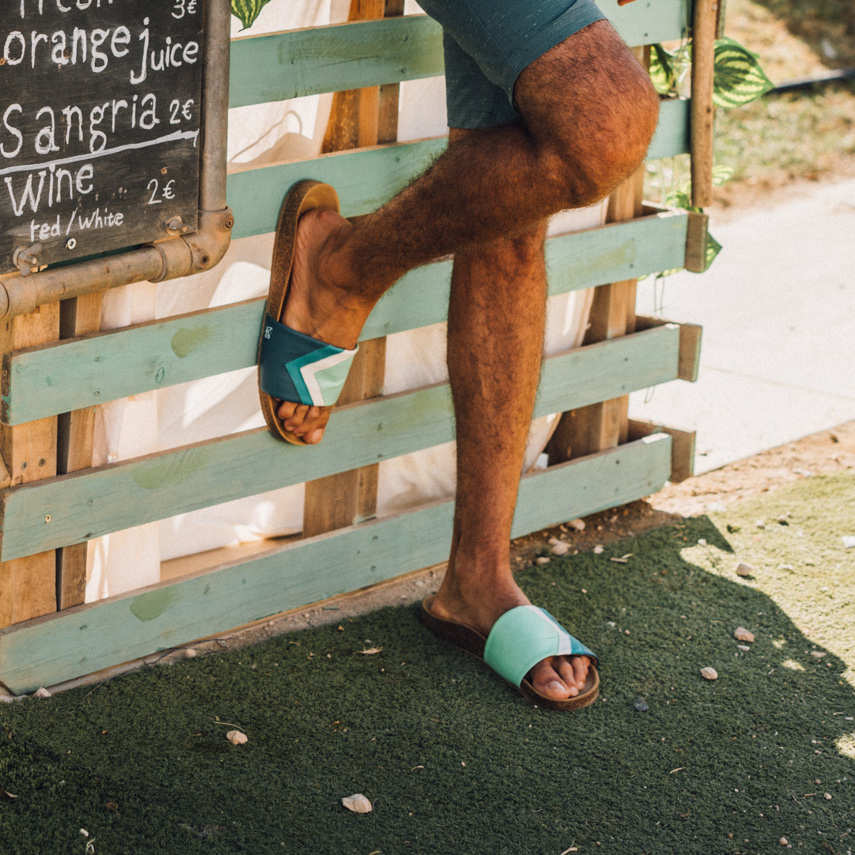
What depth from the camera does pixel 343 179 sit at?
7.18ft

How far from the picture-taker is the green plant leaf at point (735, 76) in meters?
2.78

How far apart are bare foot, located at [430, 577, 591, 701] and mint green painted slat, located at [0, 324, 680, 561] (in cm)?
29

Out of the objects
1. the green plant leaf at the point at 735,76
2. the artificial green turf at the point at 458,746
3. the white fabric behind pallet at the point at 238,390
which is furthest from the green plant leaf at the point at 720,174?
the artificial green turf at the point at 458,746

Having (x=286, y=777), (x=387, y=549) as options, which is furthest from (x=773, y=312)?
(x=286, y=777)

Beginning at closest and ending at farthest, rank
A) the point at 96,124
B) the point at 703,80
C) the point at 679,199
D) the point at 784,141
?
the point at 96,124 → the point at 703,80 → the point at 679,199 → the point at 784,141

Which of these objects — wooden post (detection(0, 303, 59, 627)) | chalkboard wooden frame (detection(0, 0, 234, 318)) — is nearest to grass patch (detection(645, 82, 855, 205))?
chalkboard wooden frame (detection(0, 0, 234, 318))

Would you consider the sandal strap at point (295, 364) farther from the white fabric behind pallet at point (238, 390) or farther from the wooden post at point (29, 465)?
the wooden post at point (29, 465)

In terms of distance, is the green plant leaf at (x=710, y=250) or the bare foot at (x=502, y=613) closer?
the bare foot at (x=502, y=613)

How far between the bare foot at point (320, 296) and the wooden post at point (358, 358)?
0.13m

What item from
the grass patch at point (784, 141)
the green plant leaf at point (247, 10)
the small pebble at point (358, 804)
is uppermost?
the green plant leaf at point (247, 10)

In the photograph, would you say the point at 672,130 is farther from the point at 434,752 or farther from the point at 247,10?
the point at 434,752

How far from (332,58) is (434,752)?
1.10 m

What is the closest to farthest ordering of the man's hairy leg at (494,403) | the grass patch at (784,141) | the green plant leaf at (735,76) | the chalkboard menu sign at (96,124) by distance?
the chalkboard menu sign at (96,124), the man's hairy leg at (494,403), the green plant leaf at (735,76), the grass patch at (784,141)

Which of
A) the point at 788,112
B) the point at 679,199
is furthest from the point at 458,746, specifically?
the point at 788,112
